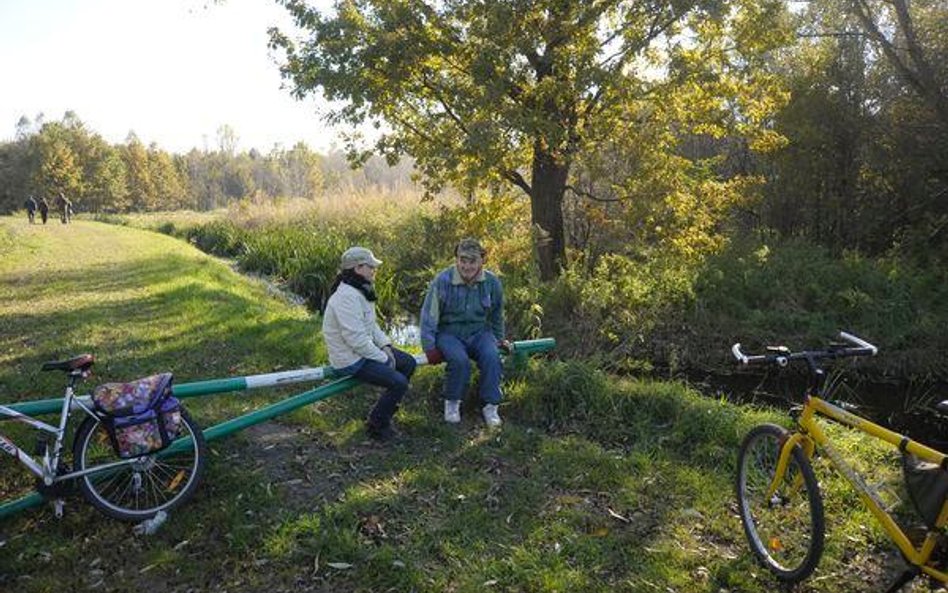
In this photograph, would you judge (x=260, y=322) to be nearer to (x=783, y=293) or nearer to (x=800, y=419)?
(x=800, y=419)

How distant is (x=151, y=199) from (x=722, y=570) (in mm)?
72934

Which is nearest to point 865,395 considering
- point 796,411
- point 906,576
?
point 796,411

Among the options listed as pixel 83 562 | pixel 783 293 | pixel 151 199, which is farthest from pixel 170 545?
pixel 151 199

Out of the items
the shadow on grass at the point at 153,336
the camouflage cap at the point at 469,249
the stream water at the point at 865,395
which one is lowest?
the stream water at the point at 865,395

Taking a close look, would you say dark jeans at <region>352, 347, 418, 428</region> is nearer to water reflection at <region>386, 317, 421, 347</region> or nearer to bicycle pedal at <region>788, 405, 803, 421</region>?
bicycle pedal at <region>788, 405, 803, 421</region>

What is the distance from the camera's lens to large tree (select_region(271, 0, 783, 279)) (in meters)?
9.66

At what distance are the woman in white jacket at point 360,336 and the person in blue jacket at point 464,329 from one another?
557mm

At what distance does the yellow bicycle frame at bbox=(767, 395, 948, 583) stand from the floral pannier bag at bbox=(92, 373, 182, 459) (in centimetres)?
369

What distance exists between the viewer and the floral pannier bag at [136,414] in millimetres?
4066

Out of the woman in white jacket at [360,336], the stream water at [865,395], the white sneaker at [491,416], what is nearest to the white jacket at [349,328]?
the woman in white jacket at [360,336]

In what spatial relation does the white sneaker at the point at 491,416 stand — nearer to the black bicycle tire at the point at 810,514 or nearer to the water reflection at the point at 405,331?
the black bicycle tire at the point at 810,514

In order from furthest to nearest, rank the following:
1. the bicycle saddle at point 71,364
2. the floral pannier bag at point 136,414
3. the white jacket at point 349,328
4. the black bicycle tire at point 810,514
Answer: the white jacket at point 349,328, the bicycle saddle at point 71,364, the floral pannier bag at point 136,414, the black bicycle tire at point 810,514

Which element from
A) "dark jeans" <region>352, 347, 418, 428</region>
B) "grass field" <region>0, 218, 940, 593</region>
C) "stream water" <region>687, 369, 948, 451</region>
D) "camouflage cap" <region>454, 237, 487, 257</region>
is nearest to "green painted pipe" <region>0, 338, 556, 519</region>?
"dark jeans" <region>352, 347, 418, 428</region>

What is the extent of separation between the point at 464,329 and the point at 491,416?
83cm
